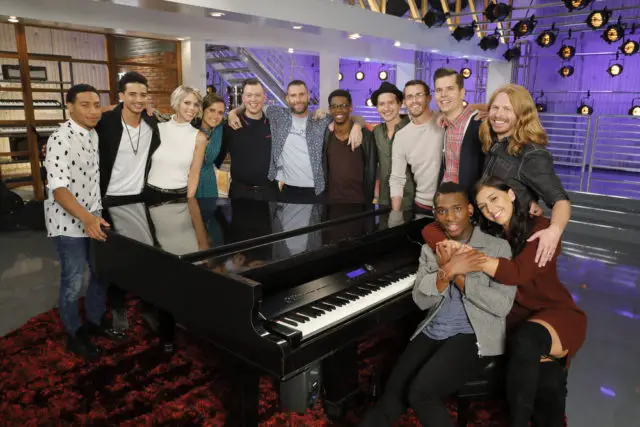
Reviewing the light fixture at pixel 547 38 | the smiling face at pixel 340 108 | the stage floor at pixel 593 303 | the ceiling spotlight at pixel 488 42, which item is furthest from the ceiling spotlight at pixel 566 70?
the smiling face at pixel 340 108

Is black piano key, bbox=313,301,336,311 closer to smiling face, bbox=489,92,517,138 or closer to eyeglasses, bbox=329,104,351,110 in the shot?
smiling face, bbox=489,92,517,138

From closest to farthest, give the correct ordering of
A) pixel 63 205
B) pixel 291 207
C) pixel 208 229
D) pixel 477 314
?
pixel 477 314 < pixel 208 229 < pixel 63 205 < pixel 291 207

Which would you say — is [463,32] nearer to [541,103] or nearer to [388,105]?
[541,103]

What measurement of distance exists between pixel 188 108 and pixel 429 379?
229 centimetres

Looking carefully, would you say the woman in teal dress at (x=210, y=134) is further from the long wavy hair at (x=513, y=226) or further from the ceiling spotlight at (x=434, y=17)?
the ceiling spotlight at (x=434, y=17)

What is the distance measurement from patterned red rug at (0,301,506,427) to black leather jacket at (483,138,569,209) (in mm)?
1073

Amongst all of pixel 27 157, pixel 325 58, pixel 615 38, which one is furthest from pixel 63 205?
pixel 615 38

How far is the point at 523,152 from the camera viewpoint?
2.35m

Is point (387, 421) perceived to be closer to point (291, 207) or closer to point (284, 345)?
point (284, 345)

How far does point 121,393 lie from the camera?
2.65 metres

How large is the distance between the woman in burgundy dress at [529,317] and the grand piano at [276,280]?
347 mm

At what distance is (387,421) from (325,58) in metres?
9.53

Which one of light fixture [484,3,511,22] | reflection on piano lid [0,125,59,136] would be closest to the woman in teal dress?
reflection on piano lid [0,125,59,136]

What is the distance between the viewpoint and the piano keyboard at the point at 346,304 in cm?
176
